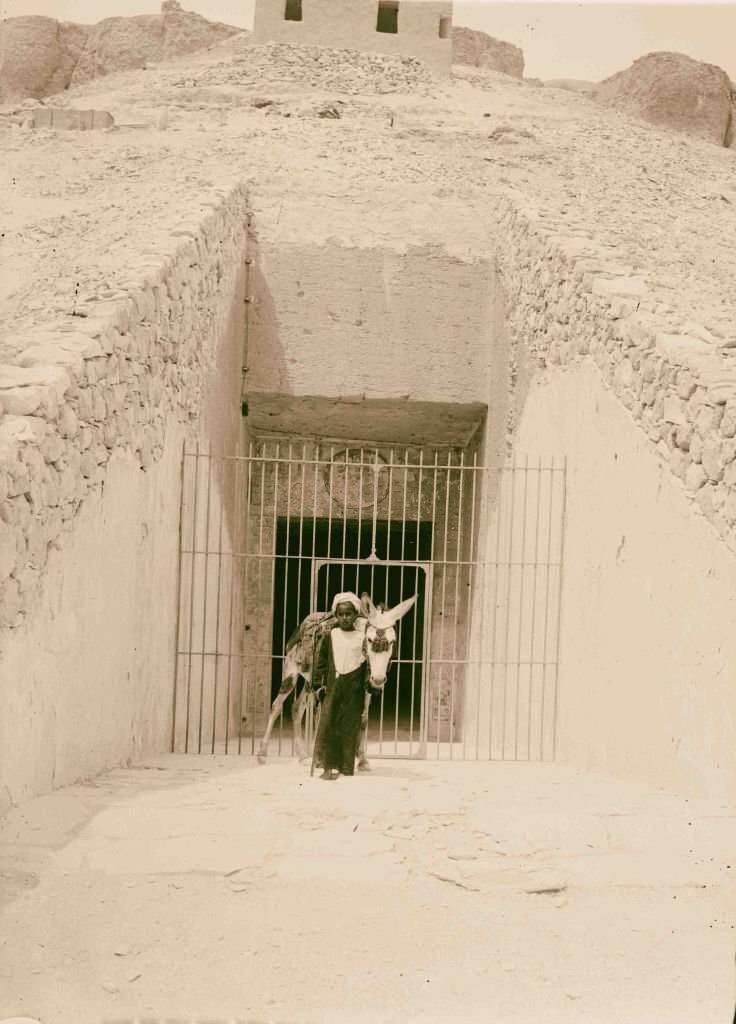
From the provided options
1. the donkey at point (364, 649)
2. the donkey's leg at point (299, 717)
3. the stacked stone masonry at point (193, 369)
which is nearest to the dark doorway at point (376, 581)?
the stacked stone masonry at point (193, 369)

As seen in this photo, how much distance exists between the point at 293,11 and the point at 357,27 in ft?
3.84

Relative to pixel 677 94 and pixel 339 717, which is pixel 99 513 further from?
pixel 677 94

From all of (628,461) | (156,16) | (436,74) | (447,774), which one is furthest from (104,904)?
(156,16)

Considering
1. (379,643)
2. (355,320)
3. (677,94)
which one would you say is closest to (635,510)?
(379,643)

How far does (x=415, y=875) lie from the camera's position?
4.61 metres

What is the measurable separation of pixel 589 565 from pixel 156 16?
22.0 meters

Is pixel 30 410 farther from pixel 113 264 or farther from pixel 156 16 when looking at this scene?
pixel 156 16

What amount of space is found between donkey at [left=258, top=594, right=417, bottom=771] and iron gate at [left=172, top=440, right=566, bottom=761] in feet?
1.29

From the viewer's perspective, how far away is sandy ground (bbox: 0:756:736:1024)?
3.68 metres

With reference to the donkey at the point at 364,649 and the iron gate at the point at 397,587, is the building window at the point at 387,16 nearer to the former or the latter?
the iron gate at the point at 397,587

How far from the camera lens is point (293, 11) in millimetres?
19500

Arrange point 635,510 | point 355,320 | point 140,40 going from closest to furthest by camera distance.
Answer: point 635,510, point 355,320, point 140,40

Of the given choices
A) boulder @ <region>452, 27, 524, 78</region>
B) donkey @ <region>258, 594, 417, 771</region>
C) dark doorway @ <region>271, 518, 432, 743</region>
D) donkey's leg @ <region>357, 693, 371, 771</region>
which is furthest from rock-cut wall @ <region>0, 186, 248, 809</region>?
boulder @ <region>452, 27, 524, 78</region>

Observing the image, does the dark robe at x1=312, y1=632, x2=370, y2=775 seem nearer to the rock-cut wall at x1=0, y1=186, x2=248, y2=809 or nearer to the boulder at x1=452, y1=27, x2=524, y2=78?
the rock-cut wall at x1=0, y1=186, x2=248, y2=809
